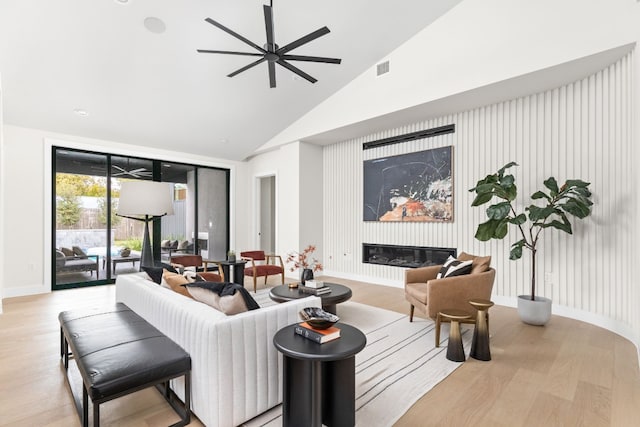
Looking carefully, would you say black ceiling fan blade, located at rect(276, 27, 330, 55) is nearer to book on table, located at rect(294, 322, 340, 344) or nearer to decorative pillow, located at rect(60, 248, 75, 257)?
book on table, located at rect(294, 322, 340, 344)

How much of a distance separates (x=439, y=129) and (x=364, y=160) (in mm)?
1547

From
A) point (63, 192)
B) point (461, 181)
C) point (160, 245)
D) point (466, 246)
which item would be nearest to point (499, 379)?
point (466, 246)

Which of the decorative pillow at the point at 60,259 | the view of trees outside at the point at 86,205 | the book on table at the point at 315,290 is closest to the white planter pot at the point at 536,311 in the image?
the book on table at the point at 315,290

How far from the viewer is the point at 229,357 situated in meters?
1.75

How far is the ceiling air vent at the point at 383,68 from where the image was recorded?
4903 millimetres

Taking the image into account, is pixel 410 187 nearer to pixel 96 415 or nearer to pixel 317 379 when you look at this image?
pixel 317 379

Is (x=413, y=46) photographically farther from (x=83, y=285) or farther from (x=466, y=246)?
(x=83, y=285)

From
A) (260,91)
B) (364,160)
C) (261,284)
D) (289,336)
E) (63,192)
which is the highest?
(260,91)

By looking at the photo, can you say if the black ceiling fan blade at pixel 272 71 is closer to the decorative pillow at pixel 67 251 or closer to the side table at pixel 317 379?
the side table at pixel 317 379

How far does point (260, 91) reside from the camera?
5.12m

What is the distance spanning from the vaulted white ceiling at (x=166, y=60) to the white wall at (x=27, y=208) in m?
0.29

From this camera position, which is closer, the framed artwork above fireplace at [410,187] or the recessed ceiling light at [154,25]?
the recessed ceiling light at [154,25]

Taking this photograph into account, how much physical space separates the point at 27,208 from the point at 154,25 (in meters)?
3.73

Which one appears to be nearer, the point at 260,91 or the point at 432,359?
the point at 432,359
